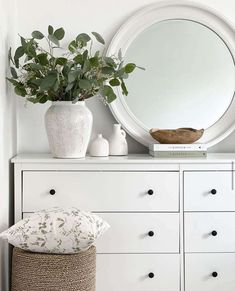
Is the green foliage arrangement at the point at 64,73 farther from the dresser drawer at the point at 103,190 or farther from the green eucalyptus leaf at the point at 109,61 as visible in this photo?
the dresser drawer at the point at 103,190

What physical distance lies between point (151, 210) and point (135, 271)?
0.31m

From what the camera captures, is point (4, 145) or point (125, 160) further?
point (125, 160)

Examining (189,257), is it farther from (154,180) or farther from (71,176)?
(71,176)

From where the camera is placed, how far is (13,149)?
3.06 m

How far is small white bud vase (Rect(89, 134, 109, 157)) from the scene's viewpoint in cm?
307

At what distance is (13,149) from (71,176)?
0.39m

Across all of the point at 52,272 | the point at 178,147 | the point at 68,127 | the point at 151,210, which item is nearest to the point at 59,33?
the point at 68,127

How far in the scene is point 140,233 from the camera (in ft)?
9.46

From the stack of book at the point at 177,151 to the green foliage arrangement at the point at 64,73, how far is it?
34 centimetres

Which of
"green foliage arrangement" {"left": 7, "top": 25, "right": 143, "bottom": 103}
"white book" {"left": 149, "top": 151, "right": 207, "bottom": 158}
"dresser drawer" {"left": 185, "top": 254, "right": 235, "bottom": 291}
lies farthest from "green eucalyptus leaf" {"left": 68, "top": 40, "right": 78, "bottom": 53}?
"dresser drawer" {"left": 185, "top": 254, "right": 235, "bottom": 291}

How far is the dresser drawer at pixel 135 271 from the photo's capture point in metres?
2.89

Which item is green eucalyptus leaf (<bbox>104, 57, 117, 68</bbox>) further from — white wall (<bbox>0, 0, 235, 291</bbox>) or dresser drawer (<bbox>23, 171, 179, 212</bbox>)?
dresser drawer (<bbox>23, 171, 179, 212</bbox>)

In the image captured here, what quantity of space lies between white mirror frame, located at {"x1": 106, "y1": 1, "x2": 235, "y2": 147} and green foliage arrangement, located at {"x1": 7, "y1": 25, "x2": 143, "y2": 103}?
19 centimetres

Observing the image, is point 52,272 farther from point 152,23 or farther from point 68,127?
point 152,23
